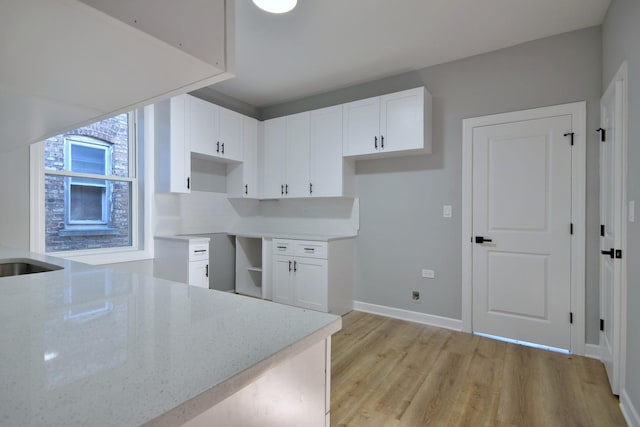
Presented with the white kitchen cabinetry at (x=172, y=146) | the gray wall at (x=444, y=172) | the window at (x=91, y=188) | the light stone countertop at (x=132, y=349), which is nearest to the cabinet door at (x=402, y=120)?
the gray wall at (x=444, y=172)

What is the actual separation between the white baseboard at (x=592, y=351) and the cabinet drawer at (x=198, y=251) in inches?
140

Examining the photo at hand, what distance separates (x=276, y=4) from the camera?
6.95ft

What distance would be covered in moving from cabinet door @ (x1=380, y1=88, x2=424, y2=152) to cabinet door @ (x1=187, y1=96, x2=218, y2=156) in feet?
6.32

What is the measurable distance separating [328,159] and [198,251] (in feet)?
5.73

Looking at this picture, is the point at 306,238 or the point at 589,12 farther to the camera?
the point at 306,238

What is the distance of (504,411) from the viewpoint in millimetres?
1874

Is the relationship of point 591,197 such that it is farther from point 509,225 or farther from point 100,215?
point 100,215

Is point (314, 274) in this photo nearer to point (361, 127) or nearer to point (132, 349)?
point (361, 127)

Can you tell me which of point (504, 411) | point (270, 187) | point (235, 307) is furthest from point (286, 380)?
point (270, 187)

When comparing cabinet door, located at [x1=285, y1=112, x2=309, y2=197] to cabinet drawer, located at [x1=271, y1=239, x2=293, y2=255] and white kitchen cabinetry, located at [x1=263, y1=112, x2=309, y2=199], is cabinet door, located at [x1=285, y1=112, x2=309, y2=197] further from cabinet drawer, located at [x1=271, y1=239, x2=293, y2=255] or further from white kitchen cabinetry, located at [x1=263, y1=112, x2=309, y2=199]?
cabinet drawer, located at [x1=271, y1=239, x2=293, y2=255]

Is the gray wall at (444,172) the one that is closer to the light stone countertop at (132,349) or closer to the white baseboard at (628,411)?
the white baseboard at (628,411)

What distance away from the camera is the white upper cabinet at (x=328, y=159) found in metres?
3.59

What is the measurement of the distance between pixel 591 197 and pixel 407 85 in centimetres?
197

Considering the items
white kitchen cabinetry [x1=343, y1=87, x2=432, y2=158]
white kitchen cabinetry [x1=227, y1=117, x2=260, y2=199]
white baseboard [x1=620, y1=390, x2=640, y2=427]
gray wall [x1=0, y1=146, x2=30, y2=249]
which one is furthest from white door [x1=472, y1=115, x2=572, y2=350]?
gray wall [x1=0, y1=146, x2=30, y2=249]
